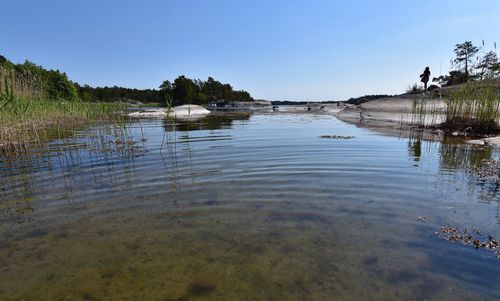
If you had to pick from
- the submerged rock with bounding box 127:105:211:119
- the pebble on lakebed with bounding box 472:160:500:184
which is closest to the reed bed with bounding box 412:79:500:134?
the pebble on lakebed with bounding box 472:160:500:184

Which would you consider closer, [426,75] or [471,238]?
[471,238]

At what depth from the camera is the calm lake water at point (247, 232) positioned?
9.09 feet

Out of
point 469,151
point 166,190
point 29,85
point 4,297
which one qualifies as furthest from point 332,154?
point 29,85

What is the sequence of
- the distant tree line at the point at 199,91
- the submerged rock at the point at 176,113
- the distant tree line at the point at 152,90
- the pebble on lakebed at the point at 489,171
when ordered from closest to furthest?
the pebble on lakebed at the point at 489,171, the submerged rock at the point at 176,113, the distant tree line at the point at 152,90, the distant tree line at the point at 199,91

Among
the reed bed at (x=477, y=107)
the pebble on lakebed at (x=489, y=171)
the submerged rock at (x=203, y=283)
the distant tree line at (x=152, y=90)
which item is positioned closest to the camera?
the submerged rock at (x=203, y=283)

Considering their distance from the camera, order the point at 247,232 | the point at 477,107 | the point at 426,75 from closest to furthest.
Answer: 1. the point at 247,232
2. the point at 477,107
3. the point at 426,75

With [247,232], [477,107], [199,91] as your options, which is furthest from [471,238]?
Answer: [199,91]

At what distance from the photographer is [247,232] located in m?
3.94

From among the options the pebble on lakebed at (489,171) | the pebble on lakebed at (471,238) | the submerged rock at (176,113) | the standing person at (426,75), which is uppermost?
the standing person at (426,75)

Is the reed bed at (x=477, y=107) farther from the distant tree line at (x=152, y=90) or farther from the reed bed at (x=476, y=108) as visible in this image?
the distant tree line at (x=152, y=90)

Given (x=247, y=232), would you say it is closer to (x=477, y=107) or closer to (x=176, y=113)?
(x=477, y=107)

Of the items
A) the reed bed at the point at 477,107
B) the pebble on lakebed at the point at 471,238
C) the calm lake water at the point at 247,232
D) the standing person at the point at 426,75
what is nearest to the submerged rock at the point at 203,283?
the calm lake water at the point at 247,232

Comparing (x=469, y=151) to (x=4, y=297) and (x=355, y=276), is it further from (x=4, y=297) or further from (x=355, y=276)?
(x=4, y=297)

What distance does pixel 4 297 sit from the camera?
106 inches
